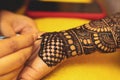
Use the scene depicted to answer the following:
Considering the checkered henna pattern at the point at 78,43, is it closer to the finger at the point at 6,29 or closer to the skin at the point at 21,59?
the skin at the point at 21,59

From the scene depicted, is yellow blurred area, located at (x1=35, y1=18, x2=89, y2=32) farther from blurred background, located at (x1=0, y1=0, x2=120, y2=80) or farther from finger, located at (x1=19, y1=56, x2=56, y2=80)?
finger, located at (x1=19, y1=56, x2=56, y2=80)

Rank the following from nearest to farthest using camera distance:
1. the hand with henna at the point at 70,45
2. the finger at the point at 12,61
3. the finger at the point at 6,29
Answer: the finger at the point at 12,61 → the hand with henna at the point at 70,45 → the finger at the point at 6,29

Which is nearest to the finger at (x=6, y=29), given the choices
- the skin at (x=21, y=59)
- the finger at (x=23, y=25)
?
the finger at (x=23, y=25)

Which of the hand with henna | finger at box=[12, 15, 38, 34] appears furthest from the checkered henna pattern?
finger at box=[12, 15, 38, 34]

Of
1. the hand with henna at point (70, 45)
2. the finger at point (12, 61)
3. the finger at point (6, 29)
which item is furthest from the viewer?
the finger at point (6, 29)

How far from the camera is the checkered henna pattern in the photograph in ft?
2.05

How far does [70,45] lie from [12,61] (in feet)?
0.61

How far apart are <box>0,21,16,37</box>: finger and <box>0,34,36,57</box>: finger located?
221 millimetres

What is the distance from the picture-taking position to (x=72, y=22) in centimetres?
88

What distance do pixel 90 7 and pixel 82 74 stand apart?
458 mm

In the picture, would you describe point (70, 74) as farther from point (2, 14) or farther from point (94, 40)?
point (2, 14)

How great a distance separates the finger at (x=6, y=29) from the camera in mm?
795

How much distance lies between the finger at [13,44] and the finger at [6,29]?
0.22 m

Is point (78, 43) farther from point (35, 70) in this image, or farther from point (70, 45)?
point (35, 70)
